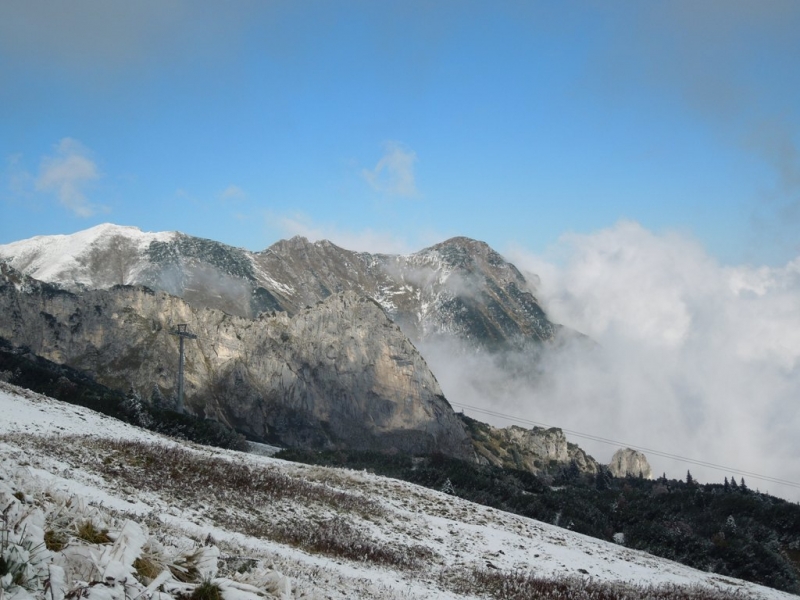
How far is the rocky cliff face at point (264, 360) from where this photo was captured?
13650cm

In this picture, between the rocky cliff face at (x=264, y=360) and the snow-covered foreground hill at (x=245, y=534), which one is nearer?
the snow-covered foreground hill at (x=245, y=534)

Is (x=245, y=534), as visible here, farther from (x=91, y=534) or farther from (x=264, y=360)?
(x=264, y=360)

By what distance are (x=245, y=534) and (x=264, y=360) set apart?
14946 cm

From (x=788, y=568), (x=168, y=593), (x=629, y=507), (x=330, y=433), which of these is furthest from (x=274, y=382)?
(x=168, y=593)

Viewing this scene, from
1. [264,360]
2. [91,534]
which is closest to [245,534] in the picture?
[91,534]

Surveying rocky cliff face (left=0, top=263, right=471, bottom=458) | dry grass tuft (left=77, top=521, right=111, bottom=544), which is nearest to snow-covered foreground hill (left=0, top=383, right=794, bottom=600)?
dry grass tuft (left=77, top=521, right=111, bottom=544)

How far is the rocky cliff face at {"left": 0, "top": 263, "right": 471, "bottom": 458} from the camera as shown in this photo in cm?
13650

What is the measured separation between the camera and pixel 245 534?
19625mm

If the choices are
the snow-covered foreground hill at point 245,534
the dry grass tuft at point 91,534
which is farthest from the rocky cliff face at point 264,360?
the dry grass tuft at point 91,534

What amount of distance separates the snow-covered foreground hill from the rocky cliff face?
107 metres

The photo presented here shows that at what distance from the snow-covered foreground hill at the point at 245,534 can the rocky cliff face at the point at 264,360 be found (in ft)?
352

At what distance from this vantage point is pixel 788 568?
46250 mm

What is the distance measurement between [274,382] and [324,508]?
140m

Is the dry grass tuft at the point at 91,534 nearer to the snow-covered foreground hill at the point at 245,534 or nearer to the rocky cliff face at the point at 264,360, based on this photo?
the snow-covered foreground hill at the point at 245,534
